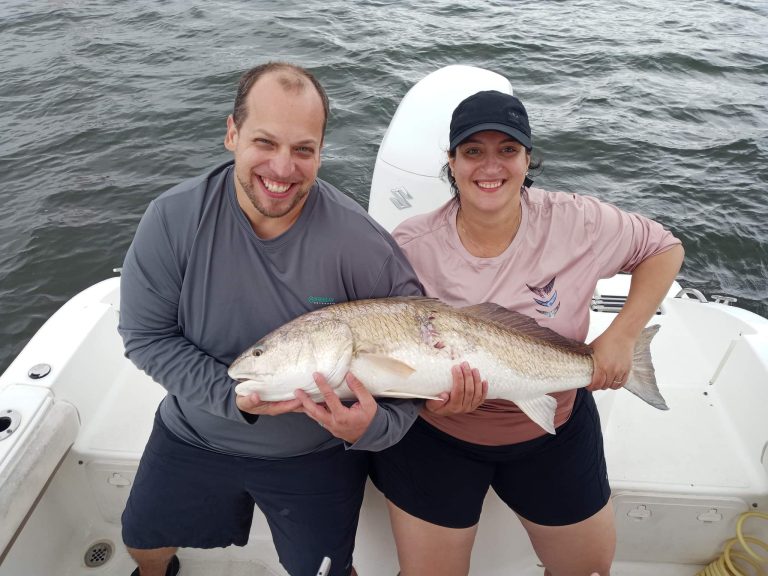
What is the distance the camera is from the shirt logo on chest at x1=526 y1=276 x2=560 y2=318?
289cm

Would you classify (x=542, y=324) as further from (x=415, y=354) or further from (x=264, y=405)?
(x=264, y=405)

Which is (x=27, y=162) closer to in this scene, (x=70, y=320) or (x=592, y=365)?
(x=70, y=320)

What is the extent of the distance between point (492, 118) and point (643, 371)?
151cm

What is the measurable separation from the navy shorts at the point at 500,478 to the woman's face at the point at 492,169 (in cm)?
121

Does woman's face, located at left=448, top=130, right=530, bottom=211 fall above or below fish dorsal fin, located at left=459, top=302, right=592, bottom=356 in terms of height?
above

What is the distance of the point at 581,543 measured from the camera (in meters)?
2.94

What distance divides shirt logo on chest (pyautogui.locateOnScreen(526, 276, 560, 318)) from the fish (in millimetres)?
123

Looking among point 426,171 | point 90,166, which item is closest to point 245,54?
point 90,166

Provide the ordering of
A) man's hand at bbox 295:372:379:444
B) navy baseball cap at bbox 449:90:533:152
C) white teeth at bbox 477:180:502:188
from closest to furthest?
1. man's hand at bbox 295:372:379:444
2. navy baseball cap at bbox 449:90:533:152
3. white teeth at bbox 477:180:502:188

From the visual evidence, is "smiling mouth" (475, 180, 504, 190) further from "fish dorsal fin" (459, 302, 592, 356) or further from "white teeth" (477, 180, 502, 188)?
"fish dorsal fin" (459, 302, 592, 356)

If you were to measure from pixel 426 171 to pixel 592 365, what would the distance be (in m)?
1.88

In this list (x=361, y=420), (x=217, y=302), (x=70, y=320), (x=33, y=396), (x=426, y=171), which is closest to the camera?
(x=361, y=420)

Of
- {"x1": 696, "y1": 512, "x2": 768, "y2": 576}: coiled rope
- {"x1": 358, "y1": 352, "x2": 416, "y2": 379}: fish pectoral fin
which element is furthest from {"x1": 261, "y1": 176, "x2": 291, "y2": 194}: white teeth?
{"x1": 696, "y1": 512, "x2": 768, "y2": 576}: coiled rope

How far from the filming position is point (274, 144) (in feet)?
8.00
